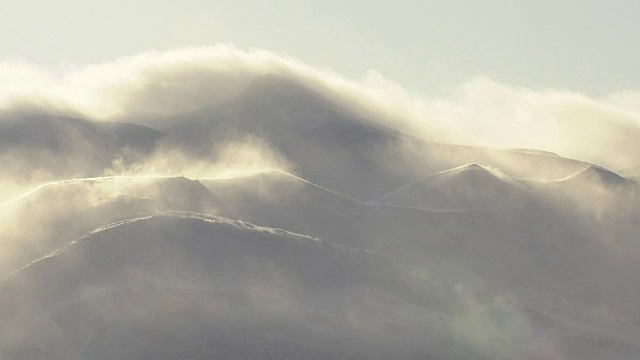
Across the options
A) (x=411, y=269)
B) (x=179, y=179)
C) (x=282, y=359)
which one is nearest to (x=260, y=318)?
(x=282, y=359)

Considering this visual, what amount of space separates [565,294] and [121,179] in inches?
2709

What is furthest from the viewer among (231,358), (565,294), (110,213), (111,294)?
(565,294)

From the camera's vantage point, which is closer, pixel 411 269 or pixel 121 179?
pixel 411 269

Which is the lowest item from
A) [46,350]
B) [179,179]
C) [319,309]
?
[46,350]

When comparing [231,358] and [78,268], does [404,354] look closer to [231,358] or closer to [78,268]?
[231,358]

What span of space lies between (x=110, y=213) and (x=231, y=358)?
4459cm

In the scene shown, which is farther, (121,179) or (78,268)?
(121,179)

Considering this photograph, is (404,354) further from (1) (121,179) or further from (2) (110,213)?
(1) (121,179)

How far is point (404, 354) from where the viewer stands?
146m

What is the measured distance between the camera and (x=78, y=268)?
510 feet

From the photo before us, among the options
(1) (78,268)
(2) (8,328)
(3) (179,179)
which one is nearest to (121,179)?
(3) (179,179)

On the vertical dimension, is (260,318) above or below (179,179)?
below

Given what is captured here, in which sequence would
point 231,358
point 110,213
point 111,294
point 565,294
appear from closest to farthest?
point 231,358 < point 111,294 < point 110,213 < point 565,294

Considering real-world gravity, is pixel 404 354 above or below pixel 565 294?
below
